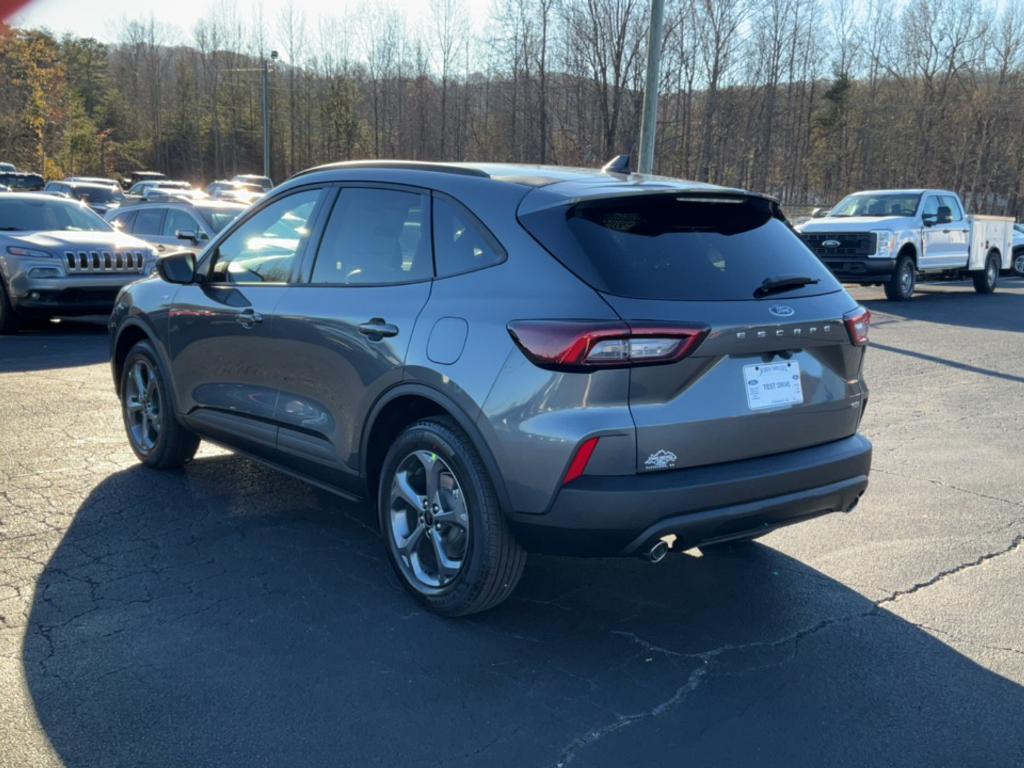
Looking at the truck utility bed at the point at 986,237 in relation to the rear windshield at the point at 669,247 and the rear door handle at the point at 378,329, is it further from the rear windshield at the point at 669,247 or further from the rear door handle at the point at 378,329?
the rear door handle at the point at 378,329

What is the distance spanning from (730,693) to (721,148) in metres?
51.1

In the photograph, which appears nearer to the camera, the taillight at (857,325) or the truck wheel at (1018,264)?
the taillight at (857,325)

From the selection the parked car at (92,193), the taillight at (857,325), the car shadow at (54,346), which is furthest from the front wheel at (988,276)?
the parked car at (92,193)

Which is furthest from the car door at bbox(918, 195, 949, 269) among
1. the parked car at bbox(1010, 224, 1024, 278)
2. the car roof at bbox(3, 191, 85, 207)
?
the car roof at bbox(3, 191, 85, 207)

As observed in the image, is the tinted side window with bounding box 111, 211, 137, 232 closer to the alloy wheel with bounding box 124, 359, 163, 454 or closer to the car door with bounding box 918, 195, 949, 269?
the alloy wheel with bounding box 124, 359, 163, 454

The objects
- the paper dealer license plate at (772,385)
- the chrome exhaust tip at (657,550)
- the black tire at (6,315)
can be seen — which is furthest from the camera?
the black tire at (6,315)

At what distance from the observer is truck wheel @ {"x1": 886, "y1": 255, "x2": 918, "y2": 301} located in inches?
691

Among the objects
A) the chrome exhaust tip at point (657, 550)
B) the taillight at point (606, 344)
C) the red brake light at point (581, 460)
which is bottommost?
the chrome exhaust tip at point (657, 550)

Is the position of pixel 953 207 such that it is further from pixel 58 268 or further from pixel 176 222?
pixel 58 268

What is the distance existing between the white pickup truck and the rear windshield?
46.3 ft

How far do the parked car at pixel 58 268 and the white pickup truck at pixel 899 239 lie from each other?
12.0 meters

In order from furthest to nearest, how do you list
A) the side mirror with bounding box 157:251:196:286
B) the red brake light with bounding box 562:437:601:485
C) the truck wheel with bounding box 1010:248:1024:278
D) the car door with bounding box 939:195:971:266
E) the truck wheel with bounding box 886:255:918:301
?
1. the truck wheel with bounding box 1010:248:1024:278
2. the car door with bounding box 939:195:971:266
3. the truck wheel with bounding box 886:255:918:301
4. the side mirror with bounding box 157:251:196:286
5. the red brake light with bounding box 562:437:601:485

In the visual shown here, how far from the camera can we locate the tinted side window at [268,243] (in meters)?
4.75

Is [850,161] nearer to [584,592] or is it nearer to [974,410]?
[974,410]
